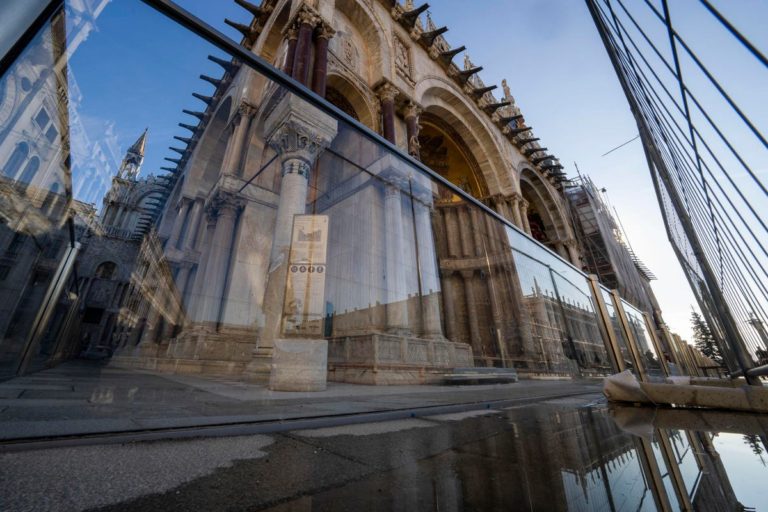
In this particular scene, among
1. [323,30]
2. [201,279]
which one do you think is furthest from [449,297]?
[323,30]

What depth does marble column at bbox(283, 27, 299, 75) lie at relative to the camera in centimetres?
590

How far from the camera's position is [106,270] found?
1611cm

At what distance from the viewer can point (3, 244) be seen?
2.94 metres

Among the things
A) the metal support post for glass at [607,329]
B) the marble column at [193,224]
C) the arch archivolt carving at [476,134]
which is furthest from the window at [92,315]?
the metal support post for glass at [607,329]

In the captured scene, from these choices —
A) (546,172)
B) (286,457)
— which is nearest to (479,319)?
(286,457)

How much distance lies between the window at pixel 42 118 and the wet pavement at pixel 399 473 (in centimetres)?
234

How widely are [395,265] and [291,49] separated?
5.20m

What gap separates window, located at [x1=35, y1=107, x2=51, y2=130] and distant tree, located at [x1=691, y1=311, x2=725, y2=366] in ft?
141

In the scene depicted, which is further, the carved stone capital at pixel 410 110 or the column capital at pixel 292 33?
the carved stone capital at pixel 410 110

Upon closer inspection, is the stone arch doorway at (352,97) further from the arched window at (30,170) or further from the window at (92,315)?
the window at (92,315)

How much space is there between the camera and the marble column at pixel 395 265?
5195 millimetres

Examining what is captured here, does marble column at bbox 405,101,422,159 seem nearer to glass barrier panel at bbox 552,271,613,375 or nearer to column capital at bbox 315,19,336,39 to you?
column capital at bbox 315,19,336,39

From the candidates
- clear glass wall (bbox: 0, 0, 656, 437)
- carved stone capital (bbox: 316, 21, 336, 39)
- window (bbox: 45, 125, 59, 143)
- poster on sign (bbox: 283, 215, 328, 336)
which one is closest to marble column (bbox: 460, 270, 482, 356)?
clear glass wall (bbox: 0, 0, 656, 437)

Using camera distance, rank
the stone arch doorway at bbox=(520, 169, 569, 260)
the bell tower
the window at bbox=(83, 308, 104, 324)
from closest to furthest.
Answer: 1. the bell tower
2. the stone arch doorway at bbox=(520, 169, 569, 260)
3. the window at bbox=(83, 308, 104, 324)
